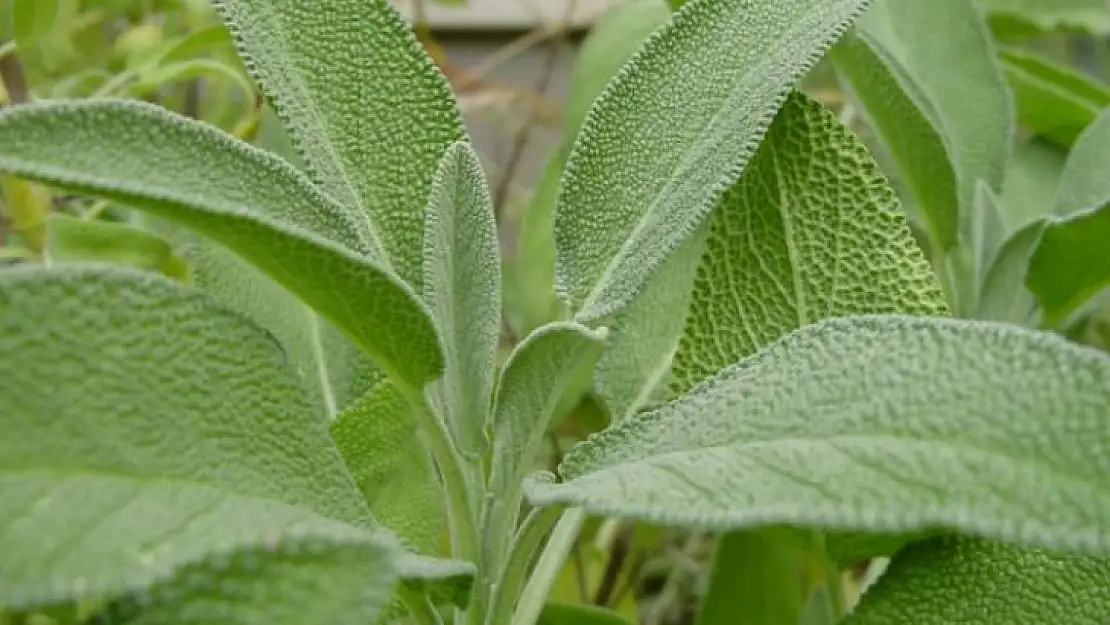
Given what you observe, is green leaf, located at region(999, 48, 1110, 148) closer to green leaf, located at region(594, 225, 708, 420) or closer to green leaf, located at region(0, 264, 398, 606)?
green leaf, located at region(594, 225, 708, 420)

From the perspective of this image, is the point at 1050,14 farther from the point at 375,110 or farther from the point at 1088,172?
the point at 375,110

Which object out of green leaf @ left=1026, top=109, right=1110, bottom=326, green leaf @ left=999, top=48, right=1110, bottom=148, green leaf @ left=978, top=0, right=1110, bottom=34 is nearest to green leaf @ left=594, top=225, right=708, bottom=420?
green leaf @ left=1026, top=109, right=1110, bottom=326

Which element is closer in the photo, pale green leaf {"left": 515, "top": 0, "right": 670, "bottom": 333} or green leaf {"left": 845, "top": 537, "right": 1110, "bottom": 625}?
green leaf {"left": 845, "top": 537, "right": 1110, "bottom": 625}

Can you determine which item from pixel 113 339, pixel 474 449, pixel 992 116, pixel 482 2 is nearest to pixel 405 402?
pixel 474 449

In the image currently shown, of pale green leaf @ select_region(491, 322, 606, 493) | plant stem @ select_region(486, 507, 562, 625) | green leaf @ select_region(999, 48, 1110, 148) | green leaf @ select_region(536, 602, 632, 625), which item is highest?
pale green leaf @ select_region(491, 322, 606, 493)

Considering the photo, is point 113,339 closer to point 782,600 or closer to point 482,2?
point 782,600

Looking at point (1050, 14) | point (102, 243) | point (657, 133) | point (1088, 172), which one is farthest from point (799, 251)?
point (1050, 14)
